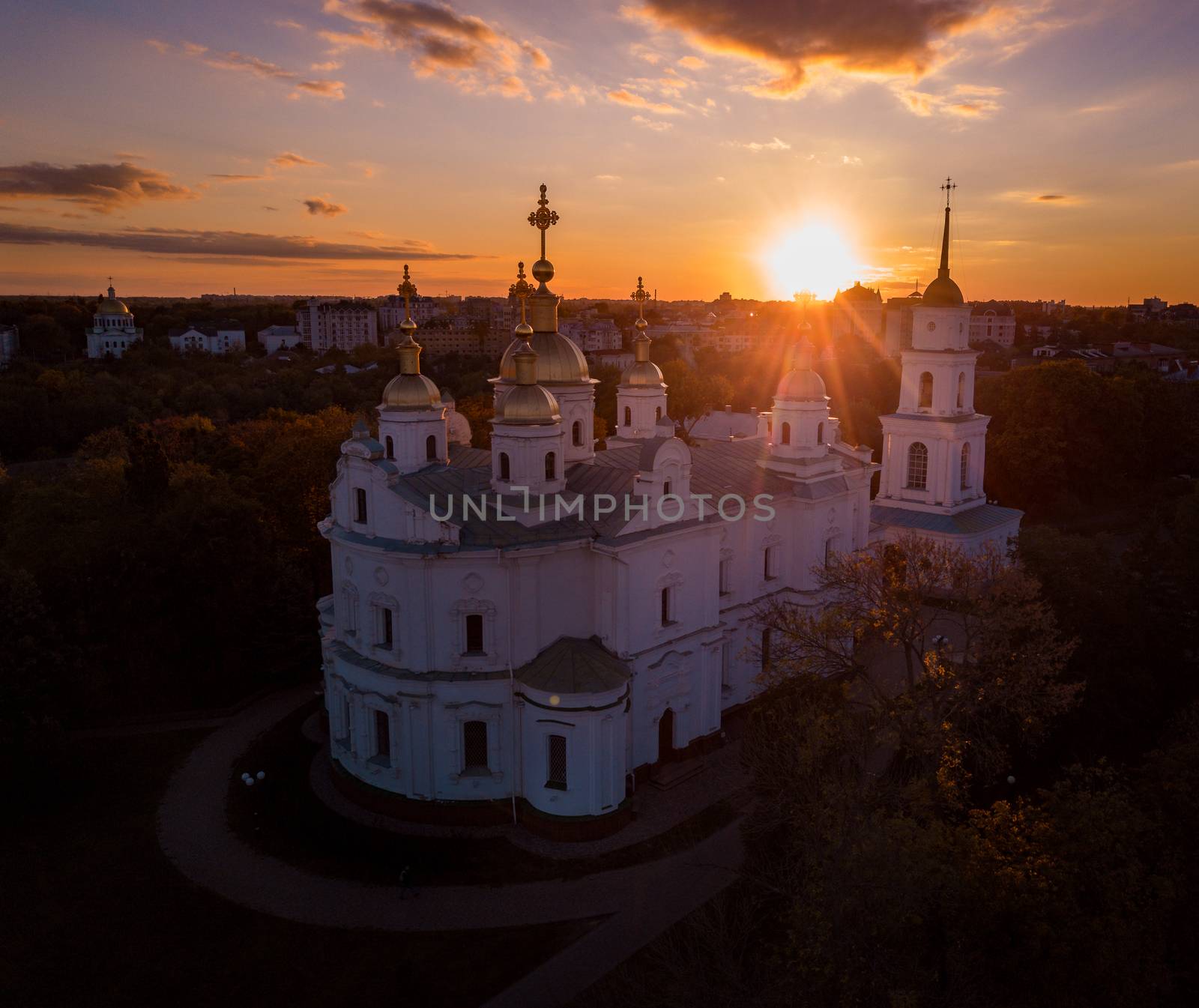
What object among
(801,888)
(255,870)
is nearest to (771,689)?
(801,888)

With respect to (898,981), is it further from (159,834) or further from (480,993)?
(159,834)

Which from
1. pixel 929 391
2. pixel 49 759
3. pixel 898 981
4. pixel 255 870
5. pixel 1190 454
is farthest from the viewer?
pixel 1190 454

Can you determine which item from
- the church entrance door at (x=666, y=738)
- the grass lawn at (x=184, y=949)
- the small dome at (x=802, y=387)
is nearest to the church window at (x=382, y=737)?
the grass lawn at (x=184, y=949)

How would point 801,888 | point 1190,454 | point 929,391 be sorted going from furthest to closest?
point 1190,454 < point 929,391 < point 801,888

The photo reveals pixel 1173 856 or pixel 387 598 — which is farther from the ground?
pixel 387 598

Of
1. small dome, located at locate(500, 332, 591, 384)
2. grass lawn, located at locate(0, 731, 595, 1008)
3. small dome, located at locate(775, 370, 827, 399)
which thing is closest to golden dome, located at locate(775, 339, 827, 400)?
small dome, located at locate(775, 370, 827, 399)

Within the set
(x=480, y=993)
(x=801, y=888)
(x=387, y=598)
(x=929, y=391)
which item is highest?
(x=929, y=391)

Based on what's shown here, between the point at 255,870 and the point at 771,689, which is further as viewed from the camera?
the point at 771,689

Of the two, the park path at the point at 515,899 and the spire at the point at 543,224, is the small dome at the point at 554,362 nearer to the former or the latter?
the spire at the point at 543,224
